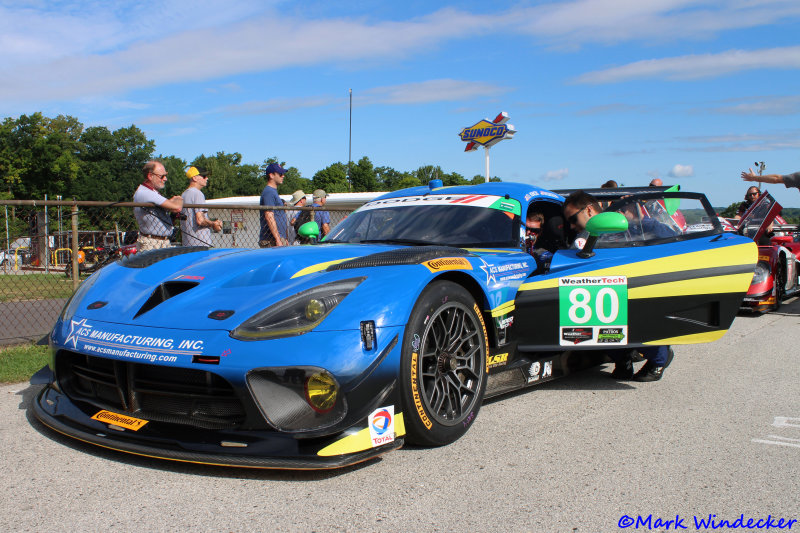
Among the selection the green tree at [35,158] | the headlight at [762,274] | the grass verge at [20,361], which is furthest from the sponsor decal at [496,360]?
the green tree at [35,158]

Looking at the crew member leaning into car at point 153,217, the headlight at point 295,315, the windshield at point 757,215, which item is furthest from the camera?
the windshield at point 757,215

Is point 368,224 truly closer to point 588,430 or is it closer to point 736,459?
point 588,430

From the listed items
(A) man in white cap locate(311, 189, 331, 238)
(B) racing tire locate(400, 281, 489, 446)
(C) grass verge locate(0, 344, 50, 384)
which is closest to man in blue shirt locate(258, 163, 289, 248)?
(A) man in white cap locate(311, 189, 331, 238)

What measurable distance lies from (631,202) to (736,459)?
1968mm

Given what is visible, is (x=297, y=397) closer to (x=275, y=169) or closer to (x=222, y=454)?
(x=222, y=454)

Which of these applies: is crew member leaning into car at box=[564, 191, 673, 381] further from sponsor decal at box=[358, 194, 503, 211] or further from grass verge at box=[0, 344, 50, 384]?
grass verge at box=[0, 344, 50, 384]

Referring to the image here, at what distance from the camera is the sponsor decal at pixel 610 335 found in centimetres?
393

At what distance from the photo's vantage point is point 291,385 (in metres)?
2.66

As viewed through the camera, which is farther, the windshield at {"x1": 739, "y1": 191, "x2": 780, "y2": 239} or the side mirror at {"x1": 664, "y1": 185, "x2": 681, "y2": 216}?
the windshield at {"x1": 739, "y1": 191, "x2": 780, "y2": 239}

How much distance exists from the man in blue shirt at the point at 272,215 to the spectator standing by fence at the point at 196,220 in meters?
0.67

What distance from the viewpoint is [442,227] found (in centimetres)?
436

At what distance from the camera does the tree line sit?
65312 mm

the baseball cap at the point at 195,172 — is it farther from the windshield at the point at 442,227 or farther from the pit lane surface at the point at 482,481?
the pit lane surface at the point at 482,481

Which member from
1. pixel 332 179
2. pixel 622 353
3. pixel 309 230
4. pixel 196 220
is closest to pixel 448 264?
pixel 622 353
